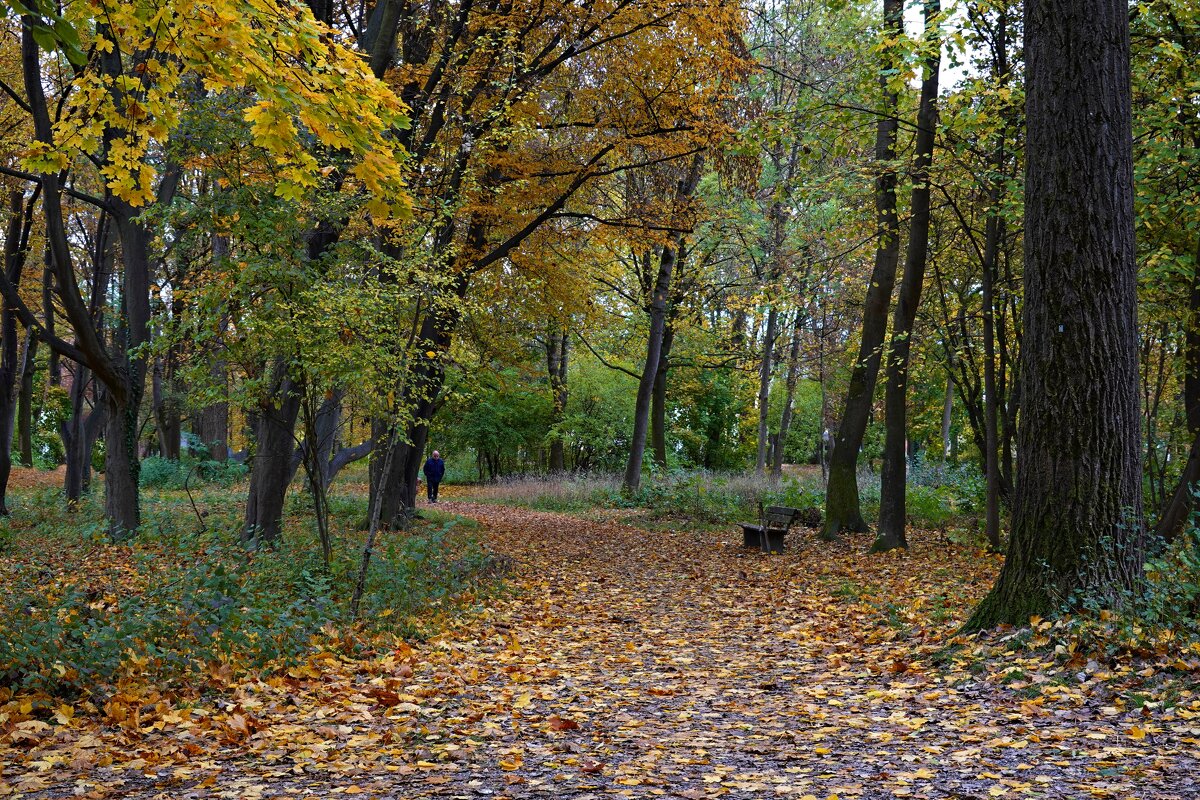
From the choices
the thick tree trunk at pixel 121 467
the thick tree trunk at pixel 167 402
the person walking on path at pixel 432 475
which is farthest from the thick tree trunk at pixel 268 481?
the person walking on path at pixel 432 475

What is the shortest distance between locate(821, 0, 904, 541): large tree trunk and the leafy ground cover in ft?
17.3

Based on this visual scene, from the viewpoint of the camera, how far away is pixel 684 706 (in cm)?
542

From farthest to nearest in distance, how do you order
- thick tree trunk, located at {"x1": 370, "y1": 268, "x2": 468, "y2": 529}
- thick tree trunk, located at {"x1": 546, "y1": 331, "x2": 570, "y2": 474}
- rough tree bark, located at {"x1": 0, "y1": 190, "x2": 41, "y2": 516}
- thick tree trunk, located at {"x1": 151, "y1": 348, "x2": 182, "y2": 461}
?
thick tree trunk, located at {"x1": 546, "y1": 331, "x2": 570, "y2": 474} < thick tree trunk, located at {"x1": 151, "y1": 348, "x2": 182, "y2": 461} < rough tree bark, located at {"x1": 0, "y1": 190, "x2": 41, "y2": 516} < thick tree trunk, located at {"x1": 370, "y1": 268, "x2": 468, "y2": 529}

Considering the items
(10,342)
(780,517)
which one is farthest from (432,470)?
(780,517)

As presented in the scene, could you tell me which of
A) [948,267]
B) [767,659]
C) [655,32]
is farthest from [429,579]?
[948,267]

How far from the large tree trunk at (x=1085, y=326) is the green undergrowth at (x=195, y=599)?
196 inches

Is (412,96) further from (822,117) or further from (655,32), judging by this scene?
(822,117)

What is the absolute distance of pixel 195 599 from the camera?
627 centimetres

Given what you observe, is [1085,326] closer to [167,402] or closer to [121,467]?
[121,467]

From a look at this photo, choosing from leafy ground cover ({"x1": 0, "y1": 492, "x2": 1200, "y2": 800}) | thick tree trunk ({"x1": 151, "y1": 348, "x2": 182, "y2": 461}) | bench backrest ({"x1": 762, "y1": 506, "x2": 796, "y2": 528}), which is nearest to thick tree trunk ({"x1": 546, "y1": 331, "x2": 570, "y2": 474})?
thick tree trunk ({"x1": 151, "y1": 348, "x2": 182, "y2": 461})

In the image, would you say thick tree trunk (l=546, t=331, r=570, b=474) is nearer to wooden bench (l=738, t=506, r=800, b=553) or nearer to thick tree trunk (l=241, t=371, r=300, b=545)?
wooden bench (l=738, t=506, r=800, b=553)

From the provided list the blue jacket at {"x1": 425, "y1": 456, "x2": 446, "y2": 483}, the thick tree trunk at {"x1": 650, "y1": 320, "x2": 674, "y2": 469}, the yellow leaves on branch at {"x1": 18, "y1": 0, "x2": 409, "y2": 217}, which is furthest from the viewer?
the thick tree trunk at {"x1": 650, "y1": 320, "x2": 674, "y2": 469}

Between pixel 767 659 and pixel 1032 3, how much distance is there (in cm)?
510

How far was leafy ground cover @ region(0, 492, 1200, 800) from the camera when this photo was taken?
3.78m
